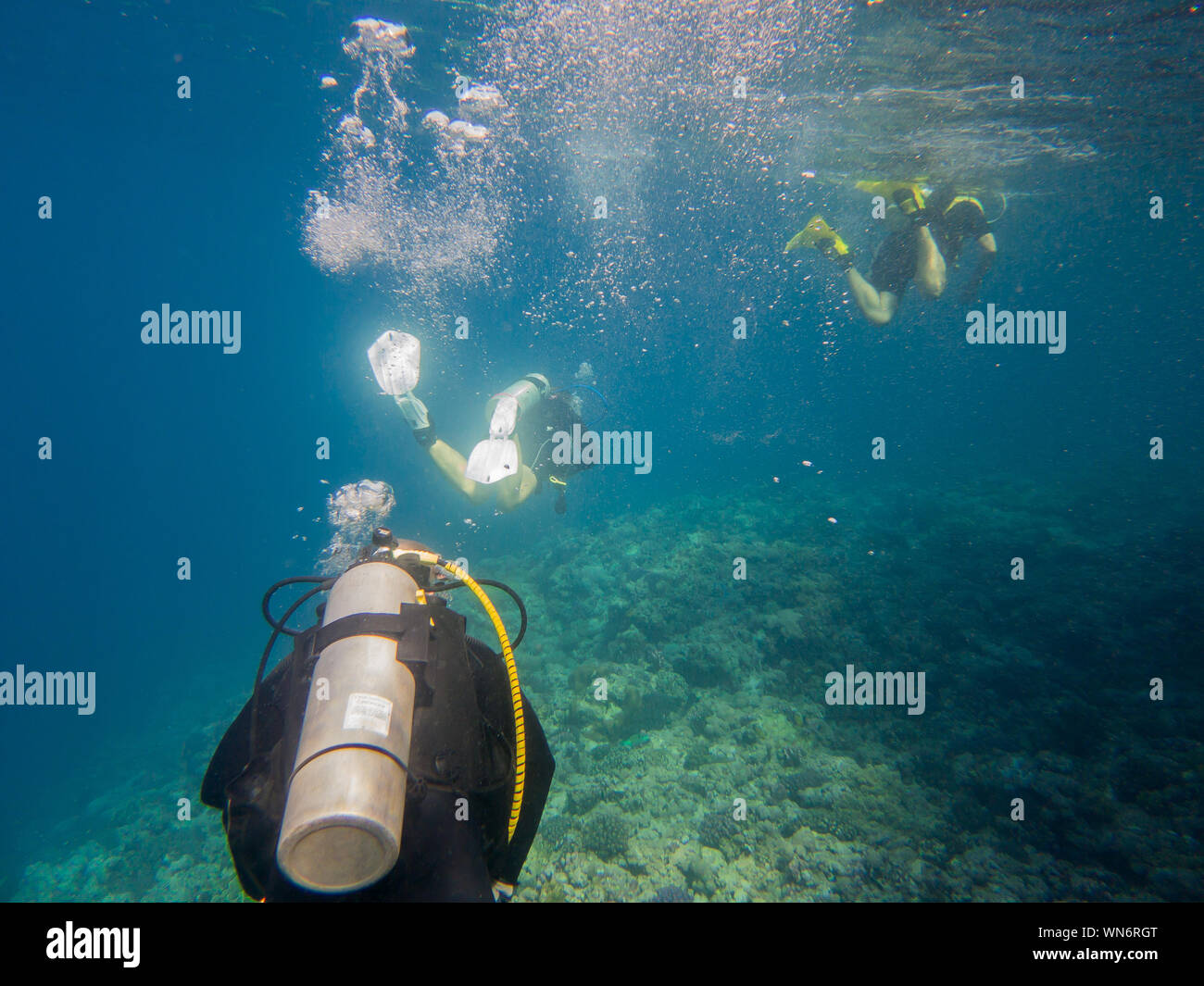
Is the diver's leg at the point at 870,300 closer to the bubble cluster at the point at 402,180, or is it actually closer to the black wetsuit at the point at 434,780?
the black wetsuit at the point at 434,780

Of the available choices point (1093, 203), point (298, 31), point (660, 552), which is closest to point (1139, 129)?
point (1093, 203)

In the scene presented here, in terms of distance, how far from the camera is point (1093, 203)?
2906cm

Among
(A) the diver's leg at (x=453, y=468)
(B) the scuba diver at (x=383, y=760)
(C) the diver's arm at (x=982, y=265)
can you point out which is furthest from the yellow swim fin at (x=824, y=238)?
(B) the scuba diver at (x=383, y=760)

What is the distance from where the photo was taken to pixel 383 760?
1.72 metres

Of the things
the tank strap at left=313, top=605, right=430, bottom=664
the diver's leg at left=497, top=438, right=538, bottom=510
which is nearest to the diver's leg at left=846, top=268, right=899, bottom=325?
the diver's leg at left=497, top=438, right=538, bottom=510

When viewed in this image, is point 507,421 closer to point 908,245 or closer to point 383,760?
point 383,760

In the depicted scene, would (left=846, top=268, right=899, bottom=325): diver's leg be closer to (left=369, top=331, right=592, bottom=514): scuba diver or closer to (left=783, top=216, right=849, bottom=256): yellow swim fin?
(left=783, top=216, right=849, bottom=256): yellow swim fin

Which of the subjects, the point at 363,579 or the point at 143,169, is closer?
the point at 363,579

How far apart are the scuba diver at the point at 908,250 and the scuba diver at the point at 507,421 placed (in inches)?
262

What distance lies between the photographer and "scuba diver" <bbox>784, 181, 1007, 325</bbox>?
407 inches

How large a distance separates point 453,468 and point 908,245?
11.0m

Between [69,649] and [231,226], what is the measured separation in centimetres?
4603

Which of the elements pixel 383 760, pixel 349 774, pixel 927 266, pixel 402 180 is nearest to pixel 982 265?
pixel 927 266

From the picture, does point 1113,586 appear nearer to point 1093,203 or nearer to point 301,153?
point 301,153
